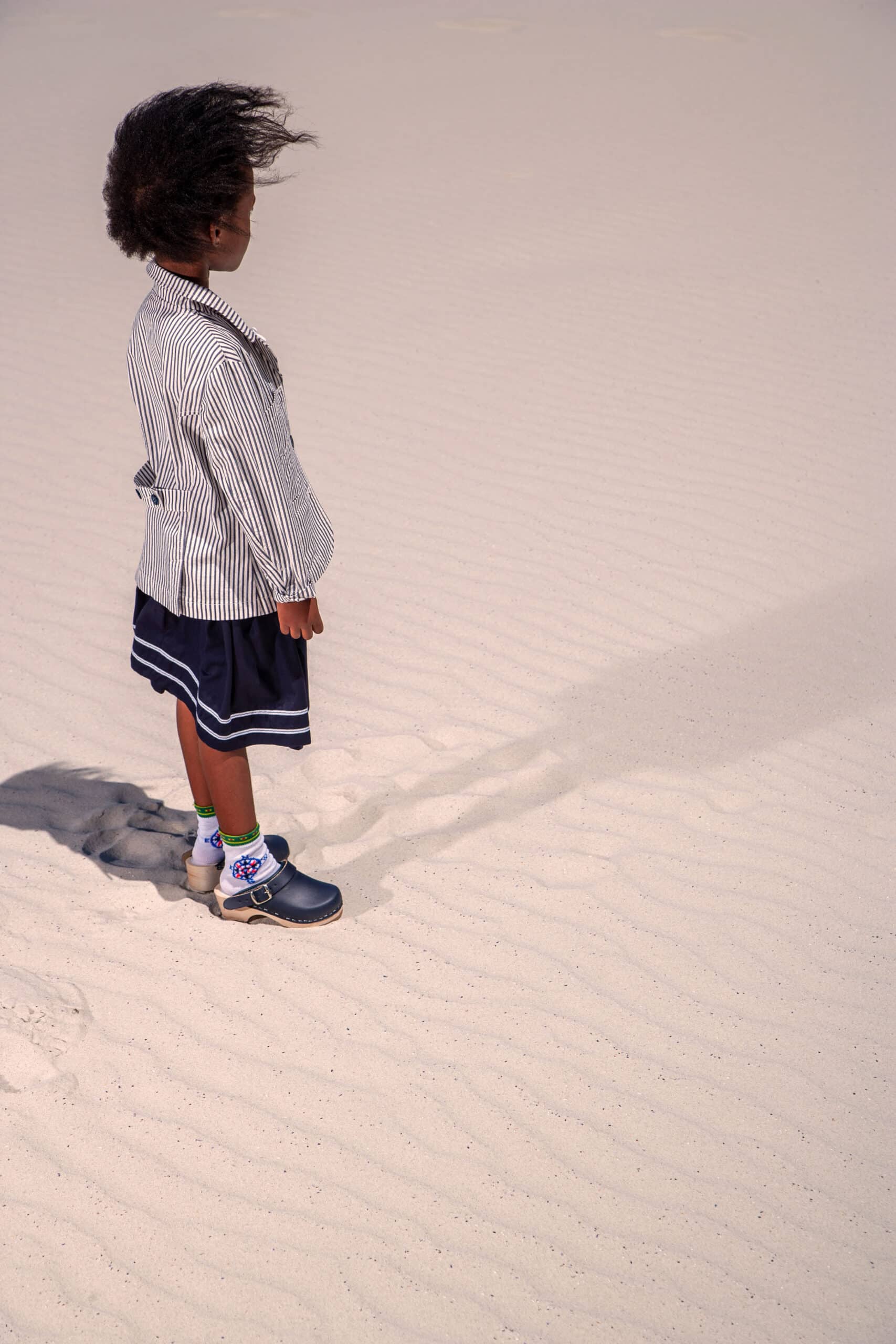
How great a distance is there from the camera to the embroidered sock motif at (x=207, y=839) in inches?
123

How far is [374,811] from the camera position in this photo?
3611mm

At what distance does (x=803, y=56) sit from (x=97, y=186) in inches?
363

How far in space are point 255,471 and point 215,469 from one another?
9 centimetres

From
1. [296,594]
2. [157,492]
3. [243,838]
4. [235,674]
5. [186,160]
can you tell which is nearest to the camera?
[186,160]

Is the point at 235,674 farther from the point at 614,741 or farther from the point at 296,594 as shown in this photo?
the point at 614,741

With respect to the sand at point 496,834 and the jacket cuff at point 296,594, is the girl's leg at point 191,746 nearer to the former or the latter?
the sand at point 496,834

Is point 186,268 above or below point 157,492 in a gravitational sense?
above

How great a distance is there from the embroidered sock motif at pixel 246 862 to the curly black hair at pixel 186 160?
150cm

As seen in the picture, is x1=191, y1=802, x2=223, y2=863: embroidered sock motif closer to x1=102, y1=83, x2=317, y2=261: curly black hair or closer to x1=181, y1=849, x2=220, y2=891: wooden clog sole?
x1=181, y1=849, x2=220, y2=891: wooden clog sole

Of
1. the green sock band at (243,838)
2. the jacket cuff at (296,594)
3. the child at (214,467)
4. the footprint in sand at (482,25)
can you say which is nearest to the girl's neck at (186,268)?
the child at (214,467)

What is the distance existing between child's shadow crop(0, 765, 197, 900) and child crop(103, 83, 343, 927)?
1.63ft

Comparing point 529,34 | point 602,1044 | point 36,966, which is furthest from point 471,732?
point 529,34

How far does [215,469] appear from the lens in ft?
7.73

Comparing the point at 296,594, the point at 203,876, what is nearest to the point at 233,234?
the point at 296,594
